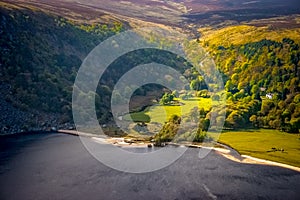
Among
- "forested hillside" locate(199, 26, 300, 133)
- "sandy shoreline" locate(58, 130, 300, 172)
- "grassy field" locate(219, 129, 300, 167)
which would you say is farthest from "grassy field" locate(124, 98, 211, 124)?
"grassy field" locate(219, 129, 300, 167)

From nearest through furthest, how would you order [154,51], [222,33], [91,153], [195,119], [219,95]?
1. [91,153]
2. [195,119]
3. [219,95]
4. [154,51]
5. [222,33]

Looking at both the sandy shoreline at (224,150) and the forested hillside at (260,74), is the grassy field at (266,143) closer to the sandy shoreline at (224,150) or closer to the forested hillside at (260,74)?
the sandy shoreline at (224,150)

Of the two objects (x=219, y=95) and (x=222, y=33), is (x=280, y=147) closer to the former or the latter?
(x=219, y=95)

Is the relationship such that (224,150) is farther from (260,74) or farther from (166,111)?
(260,74)

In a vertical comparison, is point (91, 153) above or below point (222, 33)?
below

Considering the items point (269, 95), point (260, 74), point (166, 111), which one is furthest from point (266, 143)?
point (260, 74)

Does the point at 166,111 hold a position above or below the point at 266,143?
below

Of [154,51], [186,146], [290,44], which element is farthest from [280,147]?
[154,51]
